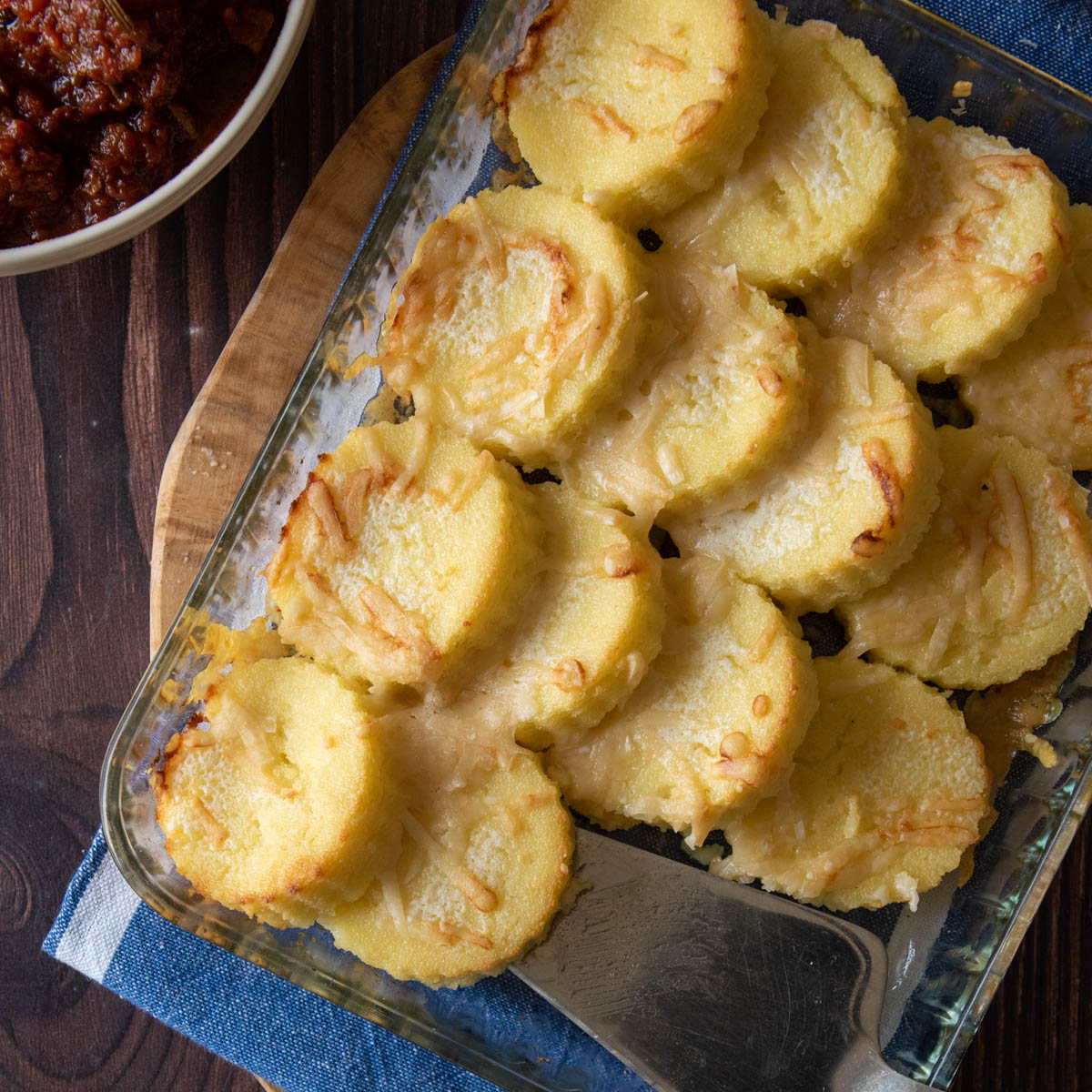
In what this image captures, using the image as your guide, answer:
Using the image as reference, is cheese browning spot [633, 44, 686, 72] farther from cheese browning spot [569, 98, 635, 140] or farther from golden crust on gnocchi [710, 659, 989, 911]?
golden crust on gnocchi [710, 659, 989, 911]

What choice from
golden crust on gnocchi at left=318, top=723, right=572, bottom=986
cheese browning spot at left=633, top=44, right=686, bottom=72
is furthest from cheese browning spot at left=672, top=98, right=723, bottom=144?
golden crust on gnocchi at left=318, top=723, right=572, bottom=986

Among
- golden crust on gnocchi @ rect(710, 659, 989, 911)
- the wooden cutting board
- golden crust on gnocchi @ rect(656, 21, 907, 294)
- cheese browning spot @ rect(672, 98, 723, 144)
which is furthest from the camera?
the wooden cutting board

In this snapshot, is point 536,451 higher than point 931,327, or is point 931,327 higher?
point 931,327

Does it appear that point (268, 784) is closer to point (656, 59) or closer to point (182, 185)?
point (182, 185)

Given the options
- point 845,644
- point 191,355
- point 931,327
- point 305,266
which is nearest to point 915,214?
point 931,327

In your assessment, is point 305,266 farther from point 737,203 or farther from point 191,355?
point 737,203
